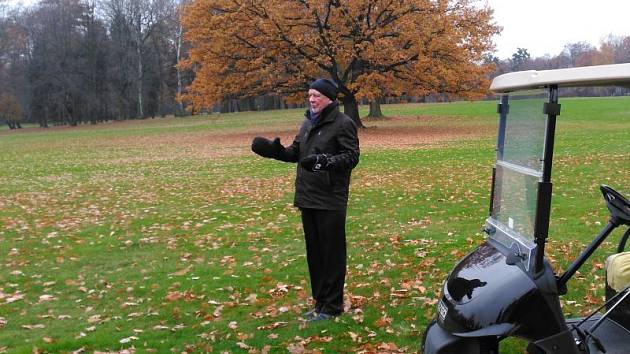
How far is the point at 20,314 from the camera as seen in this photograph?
18.7 feet

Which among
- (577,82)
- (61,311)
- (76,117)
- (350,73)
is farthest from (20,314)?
(76,117)

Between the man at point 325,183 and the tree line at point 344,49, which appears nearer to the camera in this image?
the man at point 325,183

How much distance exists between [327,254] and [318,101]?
1.24 meters

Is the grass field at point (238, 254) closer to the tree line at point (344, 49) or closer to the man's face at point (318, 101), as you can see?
the man's face at point (318, 101)

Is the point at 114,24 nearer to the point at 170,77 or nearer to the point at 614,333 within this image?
the point at 170,77

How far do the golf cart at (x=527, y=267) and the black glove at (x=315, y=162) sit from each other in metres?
1.45

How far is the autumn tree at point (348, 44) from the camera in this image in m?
29.9

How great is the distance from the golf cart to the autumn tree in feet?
84.7

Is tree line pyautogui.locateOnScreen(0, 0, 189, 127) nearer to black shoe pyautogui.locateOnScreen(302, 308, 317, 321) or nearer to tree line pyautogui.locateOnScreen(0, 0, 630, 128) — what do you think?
tree line pyautogui.locateOnScreen(0, 0, 630, 128)

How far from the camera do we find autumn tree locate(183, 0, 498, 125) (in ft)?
98.1

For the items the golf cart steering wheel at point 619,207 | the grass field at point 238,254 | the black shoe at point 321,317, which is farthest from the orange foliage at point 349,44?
the golf cart steering wheel at point 619,207

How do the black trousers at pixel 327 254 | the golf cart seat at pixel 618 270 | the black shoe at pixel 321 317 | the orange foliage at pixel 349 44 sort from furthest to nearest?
the orange foliage at pixel 349 44 < the black shoe at pixel 321 317 < the black trousers at pixel 327 254 < the golf cart seat at pixel 618 270

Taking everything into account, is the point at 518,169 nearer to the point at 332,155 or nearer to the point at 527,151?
the point at 527,151

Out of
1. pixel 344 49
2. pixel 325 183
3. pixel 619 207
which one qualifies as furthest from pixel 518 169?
pixel 344 49
